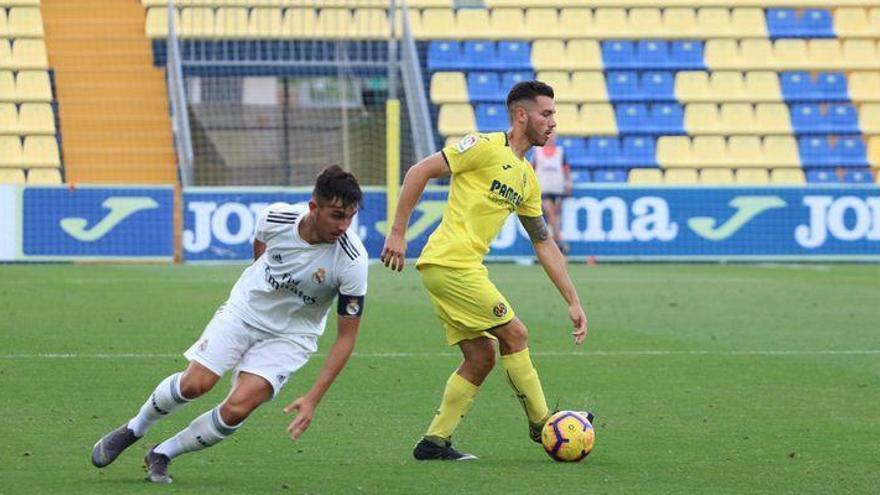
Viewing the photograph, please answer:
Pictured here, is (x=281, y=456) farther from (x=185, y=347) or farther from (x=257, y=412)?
(x=185, y=347)

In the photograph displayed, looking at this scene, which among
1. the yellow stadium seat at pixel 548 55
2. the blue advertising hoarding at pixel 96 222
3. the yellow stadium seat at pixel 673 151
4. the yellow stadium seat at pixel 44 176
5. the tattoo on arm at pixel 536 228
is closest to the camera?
the tattoo on arm at pixel 536 228

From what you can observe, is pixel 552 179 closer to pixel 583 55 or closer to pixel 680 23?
pixel 583 55

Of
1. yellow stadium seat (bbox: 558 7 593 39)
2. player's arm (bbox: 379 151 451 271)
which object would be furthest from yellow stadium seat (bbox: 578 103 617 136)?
player's arm (bbox: 379 151 451 271)

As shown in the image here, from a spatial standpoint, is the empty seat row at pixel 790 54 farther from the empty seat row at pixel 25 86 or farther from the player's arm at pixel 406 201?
the player's arm at pixel 406 201

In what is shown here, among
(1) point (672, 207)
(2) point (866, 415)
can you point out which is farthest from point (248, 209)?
(2) point (866, 415)

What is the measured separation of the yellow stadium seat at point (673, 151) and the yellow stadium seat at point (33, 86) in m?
9.67

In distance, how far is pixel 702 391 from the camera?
1020 cm

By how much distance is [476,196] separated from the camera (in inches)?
307

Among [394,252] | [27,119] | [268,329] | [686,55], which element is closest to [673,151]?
[686,55]

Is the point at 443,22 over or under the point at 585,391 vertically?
over

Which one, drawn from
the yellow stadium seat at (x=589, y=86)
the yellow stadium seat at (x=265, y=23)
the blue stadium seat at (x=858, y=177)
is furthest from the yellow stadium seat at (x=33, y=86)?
the blue stadium seat at (x=858, y=177)

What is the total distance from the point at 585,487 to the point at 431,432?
1065 millimetres

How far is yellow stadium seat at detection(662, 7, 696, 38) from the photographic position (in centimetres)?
2798

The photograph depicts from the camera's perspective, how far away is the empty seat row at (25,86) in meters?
24.9
